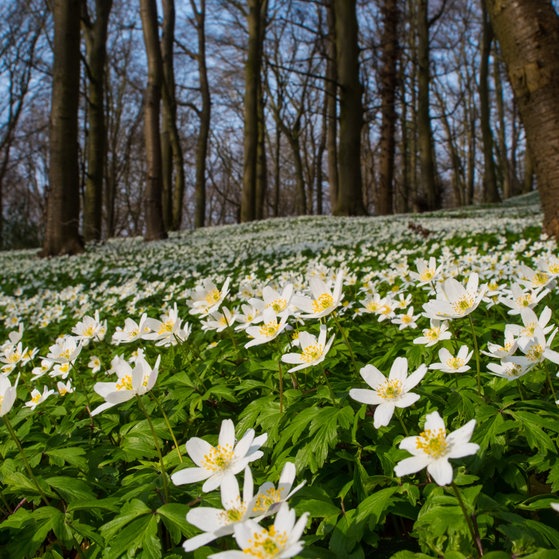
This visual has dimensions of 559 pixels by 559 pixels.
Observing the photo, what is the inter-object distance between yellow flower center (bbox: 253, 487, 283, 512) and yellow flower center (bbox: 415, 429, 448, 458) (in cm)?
34

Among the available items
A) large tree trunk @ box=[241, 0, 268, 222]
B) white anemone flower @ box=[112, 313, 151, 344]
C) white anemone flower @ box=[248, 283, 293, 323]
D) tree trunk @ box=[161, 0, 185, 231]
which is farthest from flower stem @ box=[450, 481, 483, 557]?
large tree trunk @ box=[241, 0, 268, 222]

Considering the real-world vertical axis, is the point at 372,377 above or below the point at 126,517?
above

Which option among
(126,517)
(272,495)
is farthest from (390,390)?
(126,517)

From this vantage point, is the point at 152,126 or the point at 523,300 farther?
the point at 152,126

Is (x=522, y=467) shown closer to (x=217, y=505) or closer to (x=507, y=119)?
(x=217, y=505)

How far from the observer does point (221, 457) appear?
1159 millimetres

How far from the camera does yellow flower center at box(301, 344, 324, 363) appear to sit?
1.51 meters

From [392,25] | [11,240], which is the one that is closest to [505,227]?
[392,25]

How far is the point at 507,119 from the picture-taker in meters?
34.7

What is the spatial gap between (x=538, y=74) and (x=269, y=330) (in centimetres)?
536

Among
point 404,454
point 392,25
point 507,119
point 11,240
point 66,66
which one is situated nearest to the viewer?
point 404,454

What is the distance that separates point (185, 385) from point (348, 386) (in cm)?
69

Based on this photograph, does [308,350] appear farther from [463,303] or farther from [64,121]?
[64,121]

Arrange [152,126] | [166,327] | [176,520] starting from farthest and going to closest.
→ [152,126] < [166,327] < [176,520]
